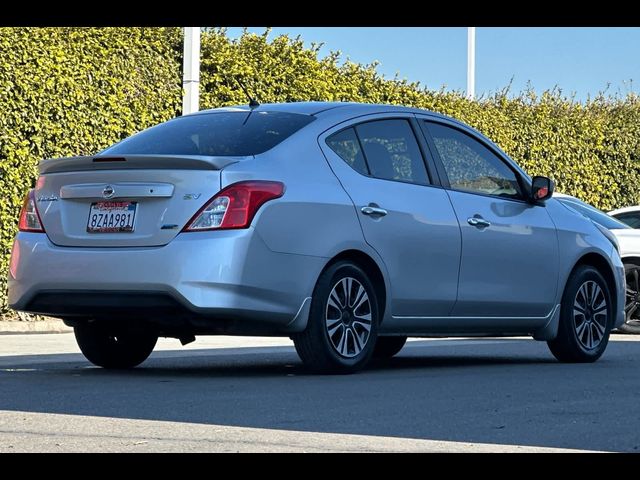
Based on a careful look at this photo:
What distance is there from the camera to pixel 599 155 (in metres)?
22.9

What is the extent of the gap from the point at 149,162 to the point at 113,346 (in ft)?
5.34

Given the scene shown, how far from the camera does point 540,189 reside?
10.6 meters

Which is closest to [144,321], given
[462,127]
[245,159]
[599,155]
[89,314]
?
[89,314]

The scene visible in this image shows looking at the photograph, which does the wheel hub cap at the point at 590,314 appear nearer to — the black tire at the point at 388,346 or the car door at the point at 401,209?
the black tire at the point at 388,346

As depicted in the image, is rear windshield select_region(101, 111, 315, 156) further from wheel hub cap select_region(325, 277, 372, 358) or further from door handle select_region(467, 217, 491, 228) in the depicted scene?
door handle select_region(467, 217, 491, 228)

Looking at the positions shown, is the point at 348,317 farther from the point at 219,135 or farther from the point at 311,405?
the point at 311,405

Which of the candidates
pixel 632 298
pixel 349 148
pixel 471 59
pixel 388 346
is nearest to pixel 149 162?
pixel 349 148

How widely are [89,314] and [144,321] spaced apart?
33cm

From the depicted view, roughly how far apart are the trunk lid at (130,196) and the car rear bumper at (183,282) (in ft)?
0.27

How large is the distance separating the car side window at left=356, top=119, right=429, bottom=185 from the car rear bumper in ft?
3.38

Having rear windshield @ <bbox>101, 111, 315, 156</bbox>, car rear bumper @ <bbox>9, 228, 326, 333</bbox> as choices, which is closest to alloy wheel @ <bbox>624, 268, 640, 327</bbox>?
rear windshield @ <bbox>101, 111, 315, 156</bbox>

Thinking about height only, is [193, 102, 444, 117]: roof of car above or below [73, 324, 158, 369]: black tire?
above

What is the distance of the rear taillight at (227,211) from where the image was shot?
8.44m

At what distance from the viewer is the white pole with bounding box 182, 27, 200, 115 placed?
630 inches
